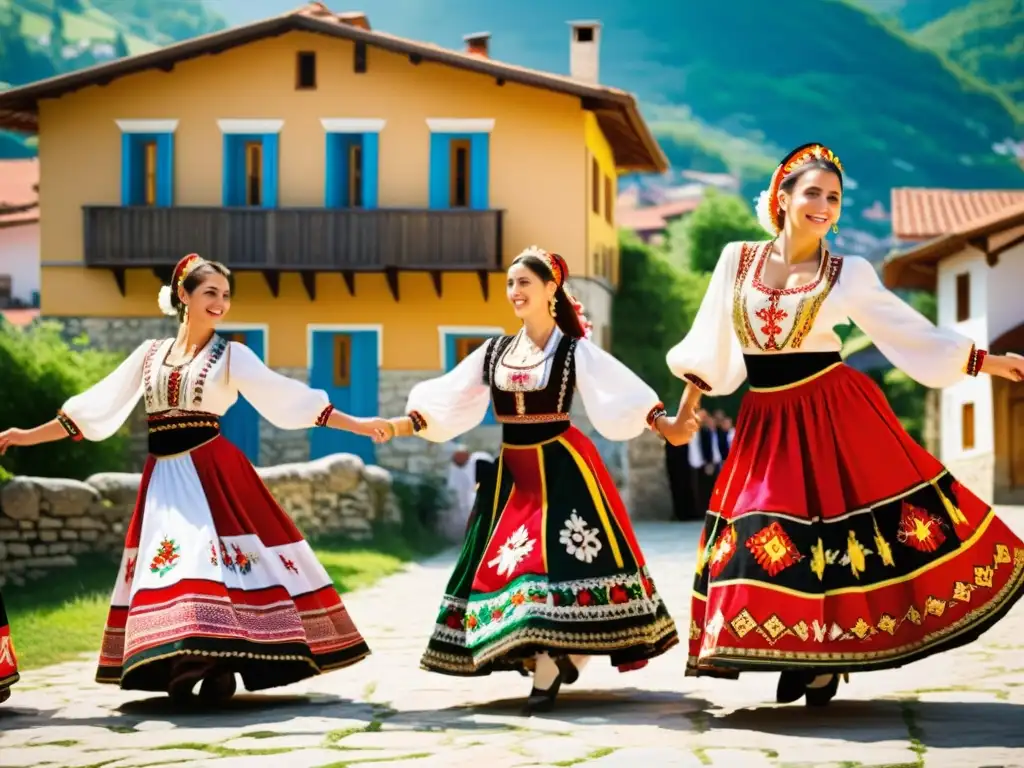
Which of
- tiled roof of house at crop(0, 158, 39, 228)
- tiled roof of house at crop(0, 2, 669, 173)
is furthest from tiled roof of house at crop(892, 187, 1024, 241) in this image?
tiled roof of house at crop(0, 158, 39, 228)

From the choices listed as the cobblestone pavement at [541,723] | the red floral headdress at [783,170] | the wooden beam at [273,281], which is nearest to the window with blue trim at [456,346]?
the wooden beam at [273,281]

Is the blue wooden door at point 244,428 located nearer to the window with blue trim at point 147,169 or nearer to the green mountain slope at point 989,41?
the window with blue trim at point 147,169

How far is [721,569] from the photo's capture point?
23.2 ft

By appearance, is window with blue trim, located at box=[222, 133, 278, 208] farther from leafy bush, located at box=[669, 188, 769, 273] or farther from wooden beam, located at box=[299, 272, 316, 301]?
leafy bush, located at box=[669, 188, 769, 273]

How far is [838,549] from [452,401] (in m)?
2.15

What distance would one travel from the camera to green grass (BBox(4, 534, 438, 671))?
1075 cm

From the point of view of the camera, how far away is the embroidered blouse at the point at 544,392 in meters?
7.86

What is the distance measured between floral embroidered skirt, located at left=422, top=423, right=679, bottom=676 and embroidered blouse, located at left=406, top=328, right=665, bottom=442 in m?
0.14

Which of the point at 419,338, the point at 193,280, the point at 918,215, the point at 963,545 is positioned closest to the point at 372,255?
the point at 419,338

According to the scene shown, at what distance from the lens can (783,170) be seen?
24.6ft

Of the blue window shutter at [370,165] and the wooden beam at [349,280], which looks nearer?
the wooden beam at [349,280]

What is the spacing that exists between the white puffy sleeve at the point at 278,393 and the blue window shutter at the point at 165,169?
20.4 metres

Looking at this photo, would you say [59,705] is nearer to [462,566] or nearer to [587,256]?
[462,566]

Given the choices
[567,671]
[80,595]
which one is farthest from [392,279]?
[567,671]
